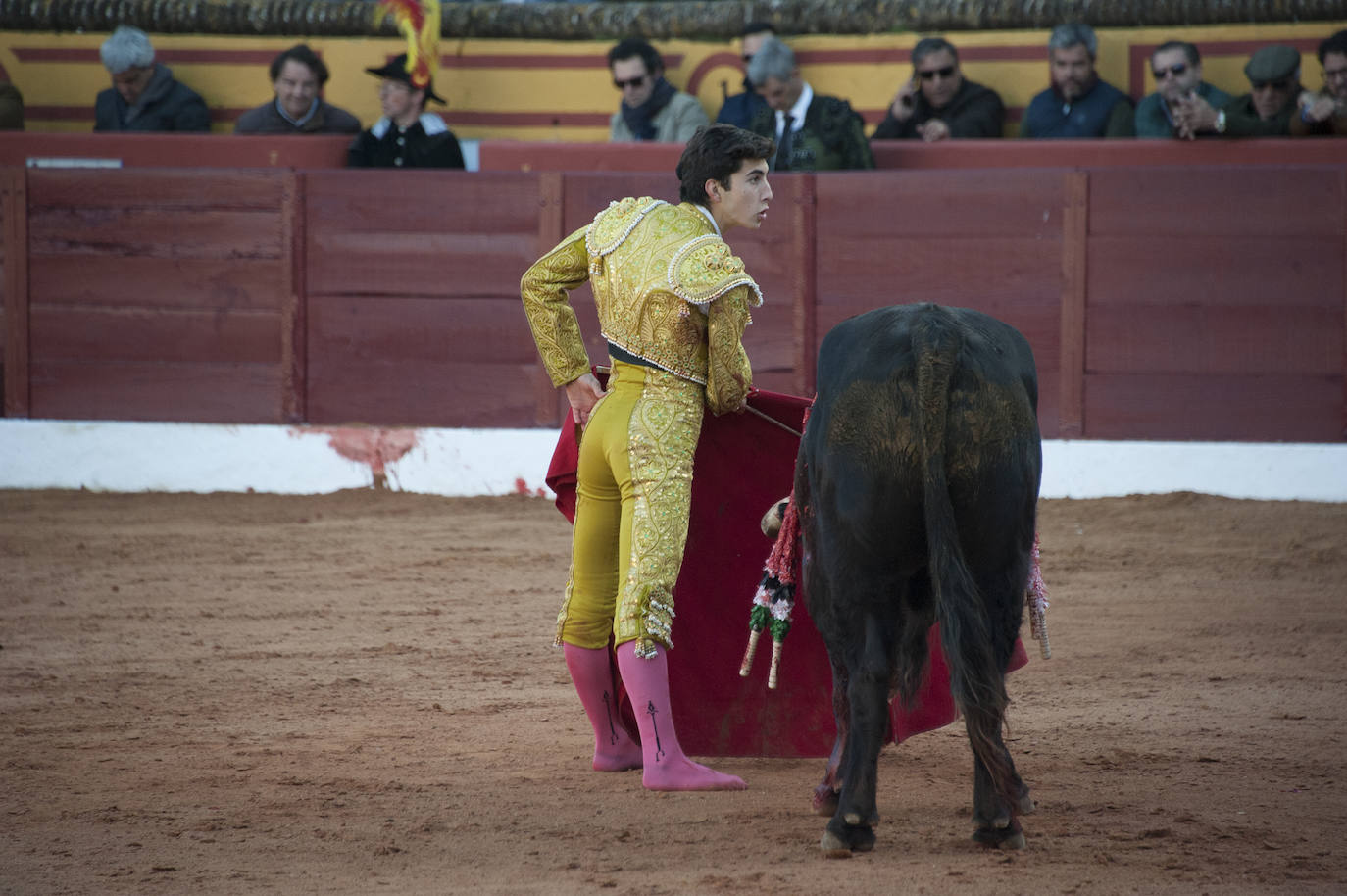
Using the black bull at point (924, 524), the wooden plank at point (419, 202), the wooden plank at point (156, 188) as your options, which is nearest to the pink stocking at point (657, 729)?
the black bull at point (924, 524)

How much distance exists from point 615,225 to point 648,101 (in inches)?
185

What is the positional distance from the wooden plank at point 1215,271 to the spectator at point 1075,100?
0.61 meters

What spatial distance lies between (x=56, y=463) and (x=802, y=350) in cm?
367

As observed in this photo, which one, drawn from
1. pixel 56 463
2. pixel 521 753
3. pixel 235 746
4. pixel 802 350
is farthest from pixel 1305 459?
pixel 56 463

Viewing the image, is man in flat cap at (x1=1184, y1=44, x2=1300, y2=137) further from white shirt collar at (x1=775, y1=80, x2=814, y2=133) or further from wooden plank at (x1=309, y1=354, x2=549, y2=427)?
wooden plank at (x1=309, y1=354, x2=549, y2=427)

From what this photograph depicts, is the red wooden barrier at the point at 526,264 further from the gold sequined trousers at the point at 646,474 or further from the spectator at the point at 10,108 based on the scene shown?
the gold sequined trousers at the point at 646,474

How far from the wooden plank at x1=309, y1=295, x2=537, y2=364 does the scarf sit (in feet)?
3.43

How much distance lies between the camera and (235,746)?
348 cm

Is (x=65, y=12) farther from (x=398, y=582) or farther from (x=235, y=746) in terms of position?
(x=235, y=746)

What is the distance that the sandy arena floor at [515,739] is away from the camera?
264 cm

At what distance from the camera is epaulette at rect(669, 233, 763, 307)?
2961 millimetres

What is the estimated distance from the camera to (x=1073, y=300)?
7.08m

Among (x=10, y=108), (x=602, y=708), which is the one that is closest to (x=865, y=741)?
(x=602, y=708)

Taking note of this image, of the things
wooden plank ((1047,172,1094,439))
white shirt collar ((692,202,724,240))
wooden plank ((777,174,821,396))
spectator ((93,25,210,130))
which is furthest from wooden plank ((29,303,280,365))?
white shirt collar ((692,202,724,240))
